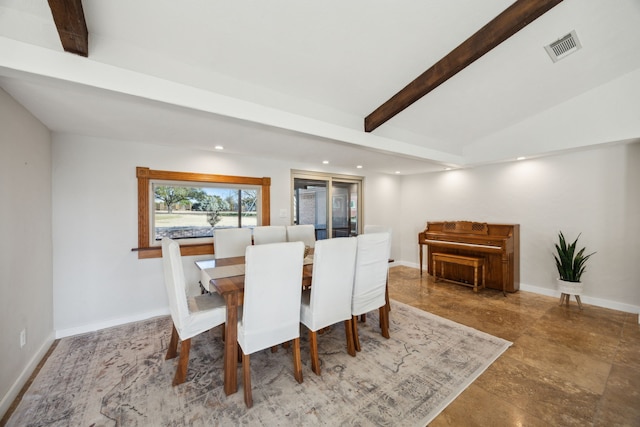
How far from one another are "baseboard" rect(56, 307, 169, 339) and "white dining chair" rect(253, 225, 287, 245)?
59.6 inches

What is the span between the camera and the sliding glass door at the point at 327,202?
15.4ft

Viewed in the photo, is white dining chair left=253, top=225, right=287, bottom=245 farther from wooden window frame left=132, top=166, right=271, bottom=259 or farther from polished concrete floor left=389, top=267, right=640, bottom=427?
polished concrete floor left=389, top=267, right=640, bottom=427

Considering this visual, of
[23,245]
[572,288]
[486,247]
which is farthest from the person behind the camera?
[486,247]

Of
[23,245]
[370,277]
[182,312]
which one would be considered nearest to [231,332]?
[182,312]

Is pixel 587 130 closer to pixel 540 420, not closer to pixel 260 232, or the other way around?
pixel 540 420

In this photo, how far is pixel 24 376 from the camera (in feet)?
6.33

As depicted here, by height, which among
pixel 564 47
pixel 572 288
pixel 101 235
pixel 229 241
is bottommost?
pixel 572 288

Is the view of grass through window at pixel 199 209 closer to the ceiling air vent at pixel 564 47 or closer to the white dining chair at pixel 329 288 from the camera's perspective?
the white dining chair at pixel 329 288

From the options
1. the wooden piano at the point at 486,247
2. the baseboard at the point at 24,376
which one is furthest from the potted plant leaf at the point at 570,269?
the baseboard at the point at 24,376

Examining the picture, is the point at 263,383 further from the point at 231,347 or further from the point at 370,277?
the point at 370,277

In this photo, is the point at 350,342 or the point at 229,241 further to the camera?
the point at 229,241

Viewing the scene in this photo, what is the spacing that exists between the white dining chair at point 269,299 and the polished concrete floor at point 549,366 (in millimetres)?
1157

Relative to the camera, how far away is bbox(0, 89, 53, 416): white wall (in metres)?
1.74

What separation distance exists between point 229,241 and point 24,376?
1896mm
